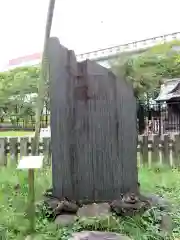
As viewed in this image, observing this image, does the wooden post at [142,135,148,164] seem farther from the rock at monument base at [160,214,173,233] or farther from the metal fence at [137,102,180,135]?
the metal fence at [137,102,180,135]

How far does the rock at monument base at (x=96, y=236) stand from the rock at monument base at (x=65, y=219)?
12.7 inches

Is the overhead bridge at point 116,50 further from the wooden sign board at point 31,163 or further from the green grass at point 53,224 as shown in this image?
the green grass at point 53,224

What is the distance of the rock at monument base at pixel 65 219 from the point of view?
308 cm

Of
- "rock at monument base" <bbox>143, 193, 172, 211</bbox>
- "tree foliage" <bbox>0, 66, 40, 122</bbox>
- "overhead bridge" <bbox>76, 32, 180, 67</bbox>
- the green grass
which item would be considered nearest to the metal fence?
"overhead bridge" <bbox>76, 32, 180, 67</bbox>

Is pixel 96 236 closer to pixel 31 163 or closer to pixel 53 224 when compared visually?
pixel 53 224

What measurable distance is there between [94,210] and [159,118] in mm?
11230

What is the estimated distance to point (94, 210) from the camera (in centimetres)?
324

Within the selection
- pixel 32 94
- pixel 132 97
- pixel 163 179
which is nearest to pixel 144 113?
pixel 32 94

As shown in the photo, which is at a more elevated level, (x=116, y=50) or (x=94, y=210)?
(x=116, y=50)

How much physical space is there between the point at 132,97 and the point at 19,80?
1134cm

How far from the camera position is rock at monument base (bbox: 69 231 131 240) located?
2621 millimetres

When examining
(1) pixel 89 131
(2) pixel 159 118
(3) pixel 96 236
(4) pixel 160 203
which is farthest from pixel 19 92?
(3) pixel 96 236

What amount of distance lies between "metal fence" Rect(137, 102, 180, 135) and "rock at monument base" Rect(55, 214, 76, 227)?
951 centimetres

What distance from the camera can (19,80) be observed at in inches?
574
